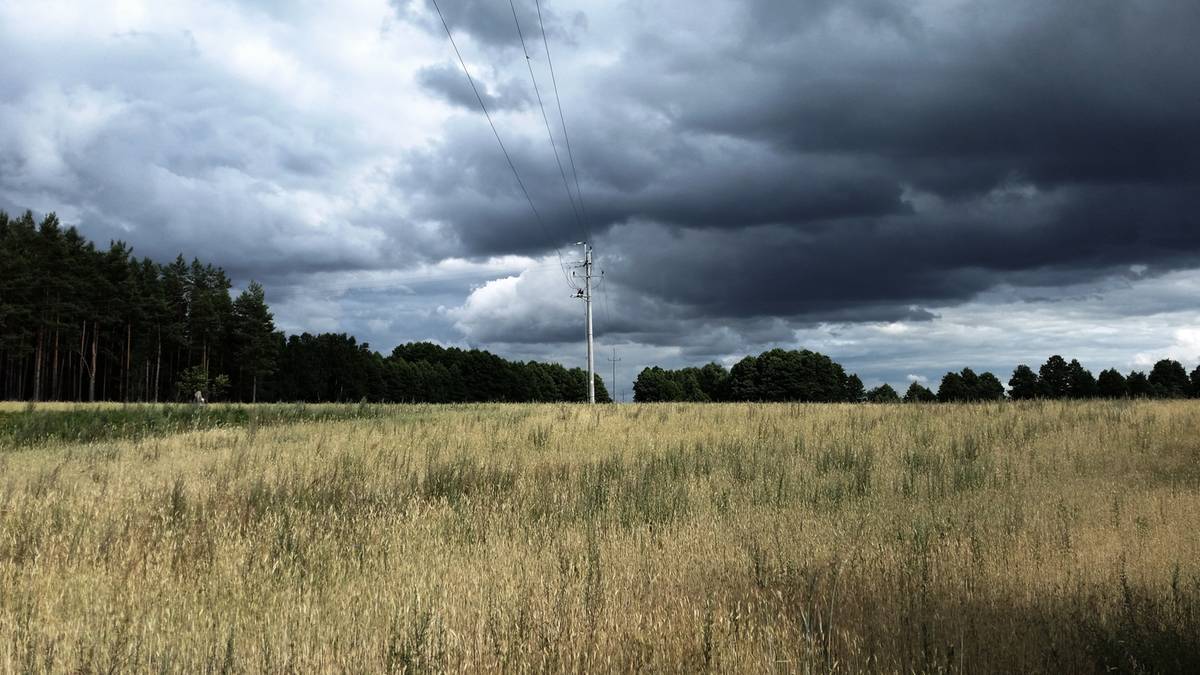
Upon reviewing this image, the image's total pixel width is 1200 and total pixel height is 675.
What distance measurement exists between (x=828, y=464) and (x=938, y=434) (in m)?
4.50

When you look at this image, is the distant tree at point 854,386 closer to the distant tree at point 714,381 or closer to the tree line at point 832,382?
the tree line at point 832,382

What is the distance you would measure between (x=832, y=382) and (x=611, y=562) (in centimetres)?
13317

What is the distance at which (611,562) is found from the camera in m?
5.58

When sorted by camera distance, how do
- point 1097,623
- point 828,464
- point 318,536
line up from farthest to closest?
point 828,464, point 318,536, point 1097,623

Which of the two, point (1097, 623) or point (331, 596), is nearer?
point (1097, 623)

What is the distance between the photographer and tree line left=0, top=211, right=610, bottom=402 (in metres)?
66.4

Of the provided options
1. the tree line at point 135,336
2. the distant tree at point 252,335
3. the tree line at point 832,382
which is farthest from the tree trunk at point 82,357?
the tree line at point 832,382

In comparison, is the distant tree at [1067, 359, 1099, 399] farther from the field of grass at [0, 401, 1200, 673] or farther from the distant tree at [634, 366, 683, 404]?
the field of grass at [0, 401, 1200, 673]

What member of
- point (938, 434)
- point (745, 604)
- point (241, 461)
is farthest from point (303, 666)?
point (938, 434)

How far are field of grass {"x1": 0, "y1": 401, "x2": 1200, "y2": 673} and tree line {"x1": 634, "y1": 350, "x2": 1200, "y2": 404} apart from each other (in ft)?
235

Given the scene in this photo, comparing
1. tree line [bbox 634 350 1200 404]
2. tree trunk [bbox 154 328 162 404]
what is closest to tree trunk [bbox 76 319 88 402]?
tree trunk [bbox 154 328 162 404]

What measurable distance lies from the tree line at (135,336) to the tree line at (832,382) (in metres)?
50.9

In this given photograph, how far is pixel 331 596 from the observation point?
196 inches

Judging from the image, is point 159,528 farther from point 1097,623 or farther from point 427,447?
point 1097,623
